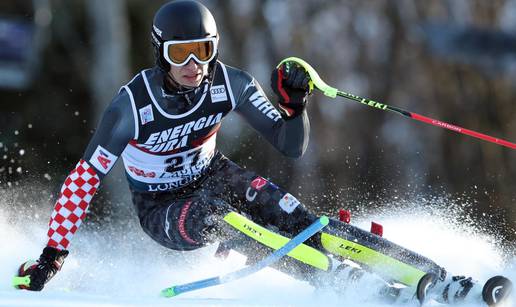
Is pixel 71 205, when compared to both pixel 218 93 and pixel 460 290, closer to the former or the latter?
pixel 218 93

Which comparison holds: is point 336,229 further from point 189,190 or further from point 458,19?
point 458,19

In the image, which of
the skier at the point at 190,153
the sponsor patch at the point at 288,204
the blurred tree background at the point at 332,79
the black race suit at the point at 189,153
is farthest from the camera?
the blurred tree background at the point at 332,79

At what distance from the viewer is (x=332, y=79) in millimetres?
21281

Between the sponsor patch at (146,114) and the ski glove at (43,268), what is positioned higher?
the sponsor patch at (146,114)

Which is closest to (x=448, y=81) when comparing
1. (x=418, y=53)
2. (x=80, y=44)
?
(x=418, y=53)

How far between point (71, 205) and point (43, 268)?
394 millimetres

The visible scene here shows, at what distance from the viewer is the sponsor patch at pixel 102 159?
5883 millimetres

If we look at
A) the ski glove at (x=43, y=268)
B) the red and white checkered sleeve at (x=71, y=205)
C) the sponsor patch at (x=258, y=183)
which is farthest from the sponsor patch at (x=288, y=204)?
the ski glove at (x=43, y=268)

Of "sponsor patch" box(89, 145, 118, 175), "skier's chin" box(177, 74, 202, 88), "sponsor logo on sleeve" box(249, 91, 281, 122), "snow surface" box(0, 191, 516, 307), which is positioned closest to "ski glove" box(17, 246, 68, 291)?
"snow surface" box(0, 191, 516, 307)

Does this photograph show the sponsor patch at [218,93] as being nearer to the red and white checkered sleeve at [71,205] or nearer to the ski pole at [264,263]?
the red and white checkered sleeve at [71,205]

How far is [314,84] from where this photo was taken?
598 centimetres

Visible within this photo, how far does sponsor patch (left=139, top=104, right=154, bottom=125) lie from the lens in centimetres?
601

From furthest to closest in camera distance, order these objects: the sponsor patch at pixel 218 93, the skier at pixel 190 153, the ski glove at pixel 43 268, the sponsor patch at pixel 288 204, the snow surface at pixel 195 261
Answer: the sponsor patch at pixel 218 93
the sponsor patch at pixel 288 204
the skier at pixel 190 153
the snow surface at pixel 195 261
the ski glove at pixel 43 268

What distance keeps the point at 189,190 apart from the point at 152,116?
25.6 inches
